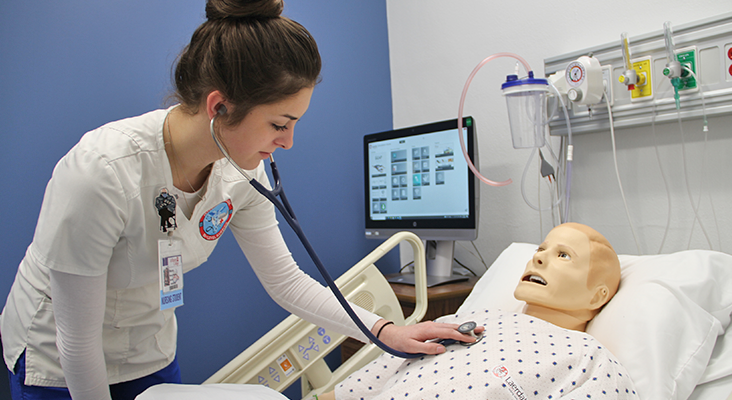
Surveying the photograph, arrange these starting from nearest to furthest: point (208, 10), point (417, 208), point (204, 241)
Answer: point (208, 10) < point (204, 241) < point (417, 208)

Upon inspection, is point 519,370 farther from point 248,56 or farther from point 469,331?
point 248,56

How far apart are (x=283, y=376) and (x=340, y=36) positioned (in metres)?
1.60

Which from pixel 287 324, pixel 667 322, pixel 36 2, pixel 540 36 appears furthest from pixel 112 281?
pixel 540 36

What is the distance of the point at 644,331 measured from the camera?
1.05 meters

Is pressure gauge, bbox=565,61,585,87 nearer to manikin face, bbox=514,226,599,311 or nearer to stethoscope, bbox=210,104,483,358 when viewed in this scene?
manikin face, bbox=514,226,599,311

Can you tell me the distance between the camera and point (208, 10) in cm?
89

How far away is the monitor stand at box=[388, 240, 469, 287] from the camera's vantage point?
6.22 feet

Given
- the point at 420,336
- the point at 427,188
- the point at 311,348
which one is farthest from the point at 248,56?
the point at 427,188

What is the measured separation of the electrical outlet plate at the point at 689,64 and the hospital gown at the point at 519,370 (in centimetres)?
88

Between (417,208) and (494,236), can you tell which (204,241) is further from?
(494,236)

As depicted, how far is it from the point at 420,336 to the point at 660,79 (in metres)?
1.14

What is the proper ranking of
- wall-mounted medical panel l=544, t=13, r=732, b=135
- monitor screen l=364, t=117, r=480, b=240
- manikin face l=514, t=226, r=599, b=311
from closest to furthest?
manikin face l=514, t=226, r=599, b=311
wall-mounted medical panel l=544, t=13, r=732, b=135
monitor screen l=364, t=117, r=480, b=240

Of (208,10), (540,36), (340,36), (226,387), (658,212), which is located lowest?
(226,387)

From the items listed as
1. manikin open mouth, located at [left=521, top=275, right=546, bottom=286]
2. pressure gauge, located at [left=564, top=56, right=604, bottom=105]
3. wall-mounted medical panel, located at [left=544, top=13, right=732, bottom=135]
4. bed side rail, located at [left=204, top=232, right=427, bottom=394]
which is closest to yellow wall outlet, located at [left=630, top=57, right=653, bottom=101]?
wall-mounted medical panel, located at [left=544, top=13, right=732, bottom=135]
